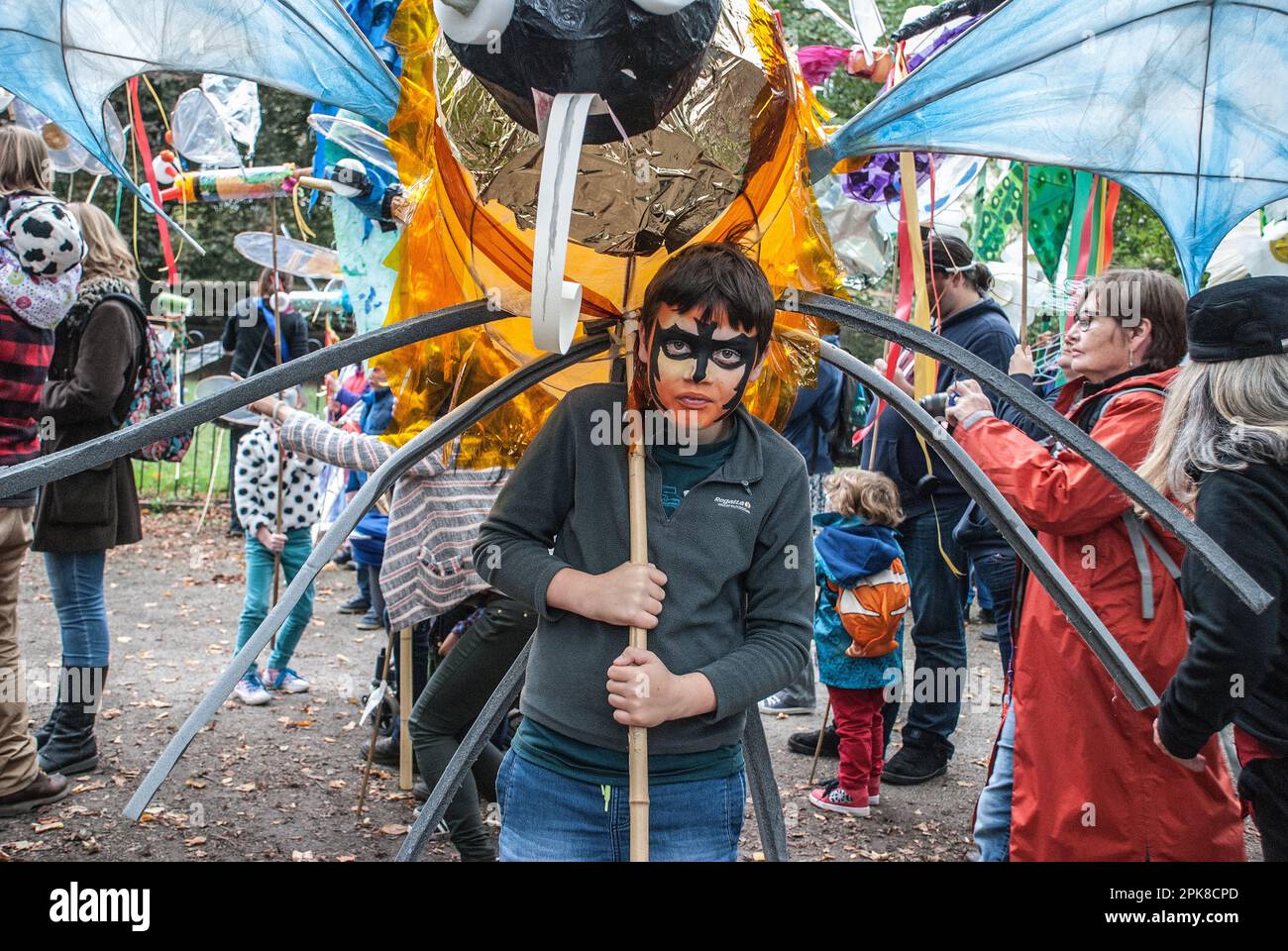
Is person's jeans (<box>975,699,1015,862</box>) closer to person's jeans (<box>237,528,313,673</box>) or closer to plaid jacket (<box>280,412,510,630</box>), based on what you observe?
plaid jacket (<box>280,412,510,630</box>)

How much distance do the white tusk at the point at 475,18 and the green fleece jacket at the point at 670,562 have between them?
674 mm

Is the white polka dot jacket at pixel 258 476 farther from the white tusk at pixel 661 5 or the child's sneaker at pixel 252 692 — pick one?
the white tusk at pixel 661 5

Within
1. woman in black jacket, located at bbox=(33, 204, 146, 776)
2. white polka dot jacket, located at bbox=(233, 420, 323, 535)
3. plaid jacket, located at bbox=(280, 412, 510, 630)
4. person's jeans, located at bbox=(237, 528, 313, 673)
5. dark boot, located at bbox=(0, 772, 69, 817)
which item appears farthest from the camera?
white polka dot jacket, located at bbox=(233, 420, 323, 535)

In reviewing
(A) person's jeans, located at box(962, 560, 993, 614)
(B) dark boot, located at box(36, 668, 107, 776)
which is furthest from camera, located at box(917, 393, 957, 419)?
(A) person's jeans, located at box(962, 560, 993, 614)

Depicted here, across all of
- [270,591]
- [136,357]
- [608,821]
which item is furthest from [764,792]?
[270,591]

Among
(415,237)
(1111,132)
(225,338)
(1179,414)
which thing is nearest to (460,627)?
(415,237)

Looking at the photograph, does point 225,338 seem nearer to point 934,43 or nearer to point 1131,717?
point 934,43

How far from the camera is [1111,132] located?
2.02m

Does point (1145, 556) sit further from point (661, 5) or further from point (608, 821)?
point (661, 5)

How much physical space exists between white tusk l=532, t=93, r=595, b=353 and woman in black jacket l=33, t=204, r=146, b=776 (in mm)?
2892

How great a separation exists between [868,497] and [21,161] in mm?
3086

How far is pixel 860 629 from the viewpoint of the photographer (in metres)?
4.10

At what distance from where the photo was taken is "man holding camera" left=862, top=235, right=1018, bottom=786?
4.47 m
